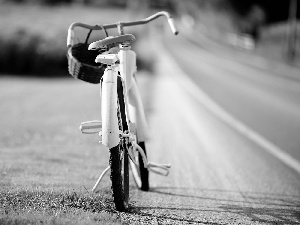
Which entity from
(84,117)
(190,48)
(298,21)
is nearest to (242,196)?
(84,117)

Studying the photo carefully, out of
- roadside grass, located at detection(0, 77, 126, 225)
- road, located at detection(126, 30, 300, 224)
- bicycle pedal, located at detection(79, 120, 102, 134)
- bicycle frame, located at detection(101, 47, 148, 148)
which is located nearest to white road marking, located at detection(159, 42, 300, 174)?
road, located at detection(126, 30, 300, 224)

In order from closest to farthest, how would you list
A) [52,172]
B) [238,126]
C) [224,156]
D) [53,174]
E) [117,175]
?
[117,175] → [53,174] → [52,172] → [224,156] → [238,126]

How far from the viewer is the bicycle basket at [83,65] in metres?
4.95

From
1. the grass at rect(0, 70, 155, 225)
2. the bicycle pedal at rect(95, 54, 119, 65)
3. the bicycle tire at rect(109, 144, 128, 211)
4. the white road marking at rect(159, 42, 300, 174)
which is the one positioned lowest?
the white road marking at rect(159, 42, 300, 174)

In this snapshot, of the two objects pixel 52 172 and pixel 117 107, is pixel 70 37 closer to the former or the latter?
pixel 117 107

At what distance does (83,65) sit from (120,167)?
106cm

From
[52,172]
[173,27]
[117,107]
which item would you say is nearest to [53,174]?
[52,172]

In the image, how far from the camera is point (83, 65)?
16.1ft

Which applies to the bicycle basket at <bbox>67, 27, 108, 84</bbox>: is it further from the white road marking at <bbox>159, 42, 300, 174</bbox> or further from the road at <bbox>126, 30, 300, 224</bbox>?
the white road marking at <bbox>159, 42, 300, 174</bbox>

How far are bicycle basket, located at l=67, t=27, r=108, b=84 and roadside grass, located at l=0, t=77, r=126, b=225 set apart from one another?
41.2 inches

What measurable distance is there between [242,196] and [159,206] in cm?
105

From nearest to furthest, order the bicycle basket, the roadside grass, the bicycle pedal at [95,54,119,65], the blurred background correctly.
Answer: the roadside grass
the bicycle pedal at [95,54,119,65]
the bicycle basket
the blurred background

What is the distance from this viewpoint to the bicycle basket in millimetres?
4945

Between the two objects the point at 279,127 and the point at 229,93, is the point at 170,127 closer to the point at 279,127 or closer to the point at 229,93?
the point at 279,127
